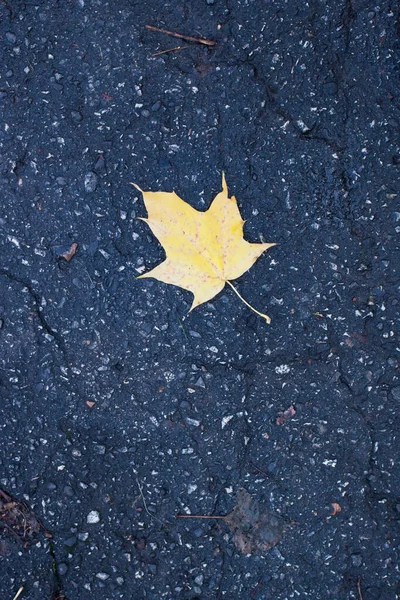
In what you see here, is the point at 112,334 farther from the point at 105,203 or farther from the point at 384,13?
the point at 384,13

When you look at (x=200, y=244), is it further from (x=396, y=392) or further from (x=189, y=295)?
(x=396, y=392)

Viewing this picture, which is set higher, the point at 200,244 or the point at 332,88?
the point at 332,88

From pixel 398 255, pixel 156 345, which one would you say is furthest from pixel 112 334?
pixel 398 255

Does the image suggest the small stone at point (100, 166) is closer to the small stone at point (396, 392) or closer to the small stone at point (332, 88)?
the small stone at point (332, 88)

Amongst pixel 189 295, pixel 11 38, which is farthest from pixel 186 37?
pixel 189 295

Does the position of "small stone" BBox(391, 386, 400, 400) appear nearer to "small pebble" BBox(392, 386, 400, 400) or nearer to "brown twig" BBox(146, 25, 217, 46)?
"small pebble" BBox(392, 386, 400, 400)

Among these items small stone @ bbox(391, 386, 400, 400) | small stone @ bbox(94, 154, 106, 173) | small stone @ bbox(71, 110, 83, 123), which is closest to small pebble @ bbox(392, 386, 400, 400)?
small stone @ bbox(391, 386, 400, 400)

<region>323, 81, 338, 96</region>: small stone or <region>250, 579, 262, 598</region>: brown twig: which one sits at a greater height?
<region>323, 81, 338, 96</region>: small stone
